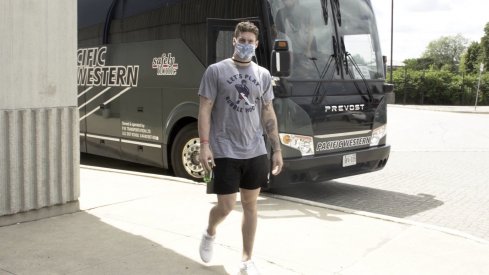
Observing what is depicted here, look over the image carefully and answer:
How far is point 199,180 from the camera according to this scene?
827 centimetres

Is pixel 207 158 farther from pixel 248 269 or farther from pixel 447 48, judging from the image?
pixel 447 48

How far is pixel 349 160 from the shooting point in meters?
7.60

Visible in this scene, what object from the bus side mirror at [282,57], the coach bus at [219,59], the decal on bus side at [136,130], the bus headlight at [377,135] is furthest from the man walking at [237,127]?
the decal on bus side at [136,130]

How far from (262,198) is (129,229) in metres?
2.23

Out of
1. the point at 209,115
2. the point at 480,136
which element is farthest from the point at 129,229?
the point at 480,136

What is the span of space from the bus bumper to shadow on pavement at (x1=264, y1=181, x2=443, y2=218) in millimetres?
372

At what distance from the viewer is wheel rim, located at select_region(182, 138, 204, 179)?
26.8 ft

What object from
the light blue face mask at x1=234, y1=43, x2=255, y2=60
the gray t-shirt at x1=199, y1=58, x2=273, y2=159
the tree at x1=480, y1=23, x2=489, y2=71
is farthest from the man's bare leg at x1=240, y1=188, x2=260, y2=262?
the tree at x1=480, y1=23, x2=489, y2=71

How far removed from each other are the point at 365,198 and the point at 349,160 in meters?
0.69

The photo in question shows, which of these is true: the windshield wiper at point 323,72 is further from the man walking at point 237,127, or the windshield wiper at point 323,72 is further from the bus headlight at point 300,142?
the man walking at point 237,127

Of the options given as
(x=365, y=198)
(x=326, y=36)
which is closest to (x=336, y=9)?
(x=326, y=36)

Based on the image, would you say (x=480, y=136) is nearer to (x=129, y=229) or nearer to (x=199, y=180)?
(x=199, y=180)

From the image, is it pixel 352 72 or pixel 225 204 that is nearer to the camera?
pixel 225 204

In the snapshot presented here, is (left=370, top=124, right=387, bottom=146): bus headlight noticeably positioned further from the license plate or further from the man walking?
the man walking
